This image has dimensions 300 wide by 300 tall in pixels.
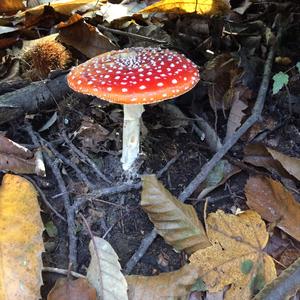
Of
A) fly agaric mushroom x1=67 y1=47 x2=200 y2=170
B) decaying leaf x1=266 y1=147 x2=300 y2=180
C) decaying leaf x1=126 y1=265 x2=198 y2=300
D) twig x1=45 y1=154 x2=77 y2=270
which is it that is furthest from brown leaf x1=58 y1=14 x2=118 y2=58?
decaying leaf x1=126 y1=265 x2=198 y2=300

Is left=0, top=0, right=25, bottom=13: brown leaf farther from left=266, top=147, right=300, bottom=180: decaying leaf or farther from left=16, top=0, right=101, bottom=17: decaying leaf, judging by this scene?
left=266, top=147, right=300, bottom=180: decaying leaf

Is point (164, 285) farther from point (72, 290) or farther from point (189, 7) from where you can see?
point (189, 7)

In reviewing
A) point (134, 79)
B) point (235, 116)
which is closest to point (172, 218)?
point (134, 79)

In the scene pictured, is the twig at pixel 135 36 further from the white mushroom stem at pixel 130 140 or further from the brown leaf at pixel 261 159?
the brown leaf at pixel 261 159

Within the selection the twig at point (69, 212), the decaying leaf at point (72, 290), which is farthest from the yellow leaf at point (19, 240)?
the twig at point (69, 212)

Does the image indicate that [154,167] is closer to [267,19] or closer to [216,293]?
[216,293]

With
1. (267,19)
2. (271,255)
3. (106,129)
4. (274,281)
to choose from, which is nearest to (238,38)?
(267,19)
